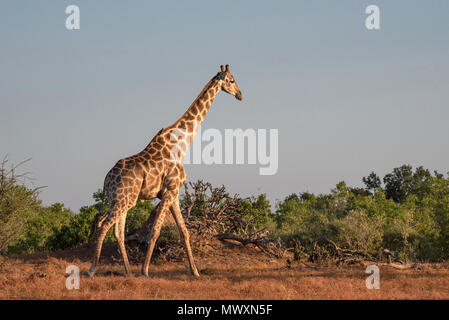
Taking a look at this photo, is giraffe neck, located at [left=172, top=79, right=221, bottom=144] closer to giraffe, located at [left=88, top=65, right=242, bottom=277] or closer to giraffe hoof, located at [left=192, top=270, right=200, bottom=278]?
giraffe, located at [left=88, top=65, right=242, bottom=277]

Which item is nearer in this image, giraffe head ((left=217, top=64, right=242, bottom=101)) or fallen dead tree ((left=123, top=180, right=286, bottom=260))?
giraffe head ((left=217, top=64, right=242, bottom=101))

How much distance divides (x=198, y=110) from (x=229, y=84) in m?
1.11

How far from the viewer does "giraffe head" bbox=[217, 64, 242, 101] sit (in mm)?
13141

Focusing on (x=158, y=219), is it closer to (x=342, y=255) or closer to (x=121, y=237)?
(x=121, y=237)

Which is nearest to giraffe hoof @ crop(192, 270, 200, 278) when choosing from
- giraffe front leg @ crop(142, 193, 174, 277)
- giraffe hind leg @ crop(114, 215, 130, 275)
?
giraffe front leg @ crop(142, 193, 174, 277)

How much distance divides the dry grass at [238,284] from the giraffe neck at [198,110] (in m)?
3.73

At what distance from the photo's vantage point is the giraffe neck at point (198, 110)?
1268cm

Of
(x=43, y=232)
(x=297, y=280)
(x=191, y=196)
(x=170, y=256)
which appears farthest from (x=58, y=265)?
(x=43, y=232)

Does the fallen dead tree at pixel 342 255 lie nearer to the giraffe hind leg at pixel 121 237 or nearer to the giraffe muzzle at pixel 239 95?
the giraffe muzzle at pixel 239 95

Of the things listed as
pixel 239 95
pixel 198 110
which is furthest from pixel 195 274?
pixel 239 95

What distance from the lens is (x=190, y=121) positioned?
12.8m

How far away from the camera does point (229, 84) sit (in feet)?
43.2
